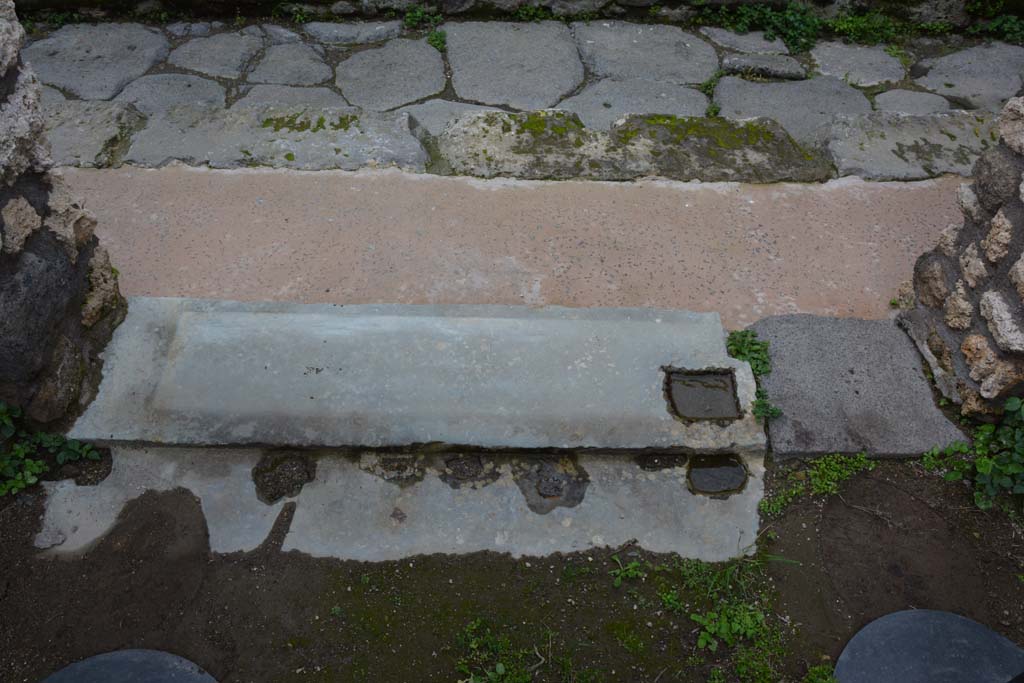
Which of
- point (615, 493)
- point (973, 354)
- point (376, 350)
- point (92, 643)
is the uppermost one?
point (973, 354)

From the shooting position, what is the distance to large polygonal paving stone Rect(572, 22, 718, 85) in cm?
405

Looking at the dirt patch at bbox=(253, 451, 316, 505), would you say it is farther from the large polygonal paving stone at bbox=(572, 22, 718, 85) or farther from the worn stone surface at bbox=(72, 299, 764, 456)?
the large polygonal paving stone at bbox=(572, 22, 718, 85)

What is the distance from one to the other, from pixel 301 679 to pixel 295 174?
81.9 inches

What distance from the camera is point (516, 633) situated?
195cm

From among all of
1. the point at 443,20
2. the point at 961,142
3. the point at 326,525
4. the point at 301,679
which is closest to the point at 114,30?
the point at 443,20

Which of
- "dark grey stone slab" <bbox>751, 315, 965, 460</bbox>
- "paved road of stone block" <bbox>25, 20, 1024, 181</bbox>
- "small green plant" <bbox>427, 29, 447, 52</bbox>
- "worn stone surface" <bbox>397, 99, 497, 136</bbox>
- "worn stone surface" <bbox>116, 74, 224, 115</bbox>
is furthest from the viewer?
"small green plant" <bbox>427, 29, 447, 52</bbox>

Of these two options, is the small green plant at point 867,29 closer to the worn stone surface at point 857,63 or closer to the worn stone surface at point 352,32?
the worn stone surface at point 857,63

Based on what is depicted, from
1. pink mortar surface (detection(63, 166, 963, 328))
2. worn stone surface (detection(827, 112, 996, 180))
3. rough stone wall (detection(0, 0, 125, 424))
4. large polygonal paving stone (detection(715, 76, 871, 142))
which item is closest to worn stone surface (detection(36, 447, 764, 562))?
rough stone wall (detection(0, 0, 125, 424))

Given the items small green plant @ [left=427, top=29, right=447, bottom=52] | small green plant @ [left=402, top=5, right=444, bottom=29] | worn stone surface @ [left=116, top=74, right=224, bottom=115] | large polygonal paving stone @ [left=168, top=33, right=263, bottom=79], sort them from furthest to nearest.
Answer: small green plant @ [left=402, top=5, right=444, bottom=29] < small green plant @ [left=427, top=29, right=447, bottom=52] < large polygonal paving stone @ [left=168, top=33, right=263, bottom=79] < worn stone surface @ [left=116, top=74, right=224, bottom=115]

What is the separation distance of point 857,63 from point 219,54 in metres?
3.51

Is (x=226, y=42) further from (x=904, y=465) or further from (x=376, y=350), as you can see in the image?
(x=904, y=465)

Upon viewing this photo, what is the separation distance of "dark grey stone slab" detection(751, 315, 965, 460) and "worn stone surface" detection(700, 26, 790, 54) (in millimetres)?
2270

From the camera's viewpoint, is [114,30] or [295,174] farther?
[114,30]

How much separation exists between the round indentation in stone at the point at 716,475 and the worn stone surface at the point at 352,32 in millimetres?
3145
